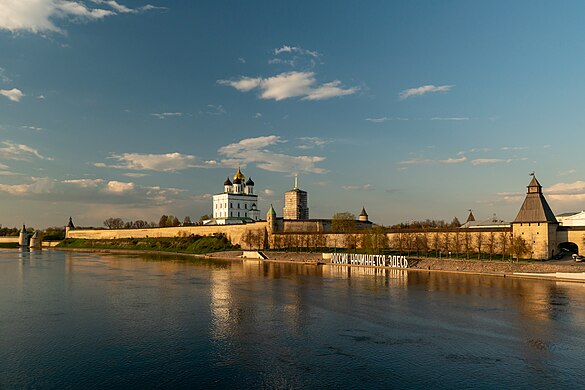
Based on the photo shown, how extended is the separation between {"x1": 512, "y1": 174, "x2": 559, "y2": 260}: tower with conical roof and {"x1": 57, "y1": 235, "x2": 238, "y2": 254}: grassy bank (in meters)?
35.8

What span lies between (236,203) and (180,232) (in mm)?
10730

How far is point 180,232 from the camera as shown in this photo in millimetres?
70125

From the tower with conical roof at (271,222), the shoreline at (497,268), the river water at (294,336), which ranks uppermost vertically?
the tower with conical roof at (271,222)

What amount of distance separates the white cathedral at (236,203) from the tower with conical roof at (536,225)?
152 feet

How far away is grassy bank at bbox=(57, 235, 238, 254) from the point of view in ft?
201

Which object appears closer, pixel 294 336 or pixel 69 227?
pixel 294 336

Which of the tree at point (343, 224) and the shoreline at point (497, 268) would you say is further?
the tree at point (343, 224)

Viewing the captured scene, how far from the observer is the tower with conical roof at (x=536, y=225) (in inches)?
1270

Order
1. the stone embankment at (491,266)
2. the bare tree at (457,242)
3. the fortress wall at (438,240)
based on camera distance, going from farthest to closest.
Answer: the bare tree at (457,242), the fortress wall at (438,240), the stone embankment at (491,266)

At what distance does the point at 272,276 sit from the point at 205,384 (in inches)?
895

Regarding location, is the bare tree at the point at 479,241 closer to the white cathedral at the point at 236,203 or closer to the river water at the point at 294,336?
the river water at the point at 294,336

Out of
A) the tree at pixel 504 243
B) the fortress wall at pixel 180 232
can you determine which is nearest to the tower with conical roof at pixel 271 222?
the fortress wall at pixel 180 232

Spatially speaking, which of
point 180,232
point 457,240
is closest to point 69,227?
point 180,232

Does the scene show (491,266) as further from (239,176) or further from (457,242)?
(239,176)
